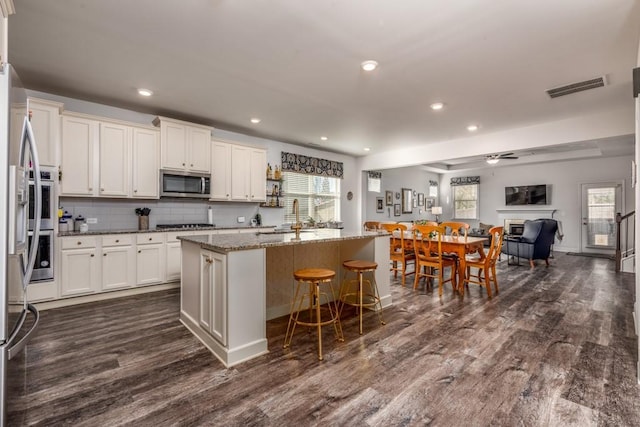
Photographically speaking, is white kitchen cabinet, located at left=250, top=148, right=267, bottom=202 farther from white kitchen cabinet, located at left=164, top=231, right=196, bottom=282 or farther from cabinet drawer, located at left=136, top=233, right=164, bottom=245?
cabinet drawer, located at left=136, top=233, right=164, bottom=245

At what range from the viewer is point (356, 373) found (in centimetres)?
219

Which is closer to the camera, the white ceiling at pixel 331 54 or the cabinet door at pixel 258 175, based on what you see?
the white ceiling at pixel 331 54

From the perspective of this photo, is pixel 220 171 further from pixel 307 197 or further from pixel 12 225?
pixel 12 225

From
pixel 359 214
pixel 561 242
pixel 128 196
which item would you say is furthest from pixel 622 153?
pixel 128 196

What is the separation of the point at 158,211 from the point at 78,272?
54.5 inches

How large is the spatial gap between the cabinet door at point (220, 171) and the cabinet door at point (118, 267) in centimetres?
152

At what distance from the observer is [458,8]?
2.24 meters

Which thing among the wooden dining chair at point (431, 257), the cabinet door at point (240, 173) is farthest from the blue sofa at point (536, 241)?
the cabinet door at point (240, 173)

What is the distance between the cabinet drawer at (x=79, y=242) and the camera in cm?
363

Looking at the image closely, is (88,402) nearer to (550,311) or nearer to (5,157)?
(5,157)

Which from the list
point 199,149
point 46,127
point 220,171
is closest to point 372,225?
point 220,171

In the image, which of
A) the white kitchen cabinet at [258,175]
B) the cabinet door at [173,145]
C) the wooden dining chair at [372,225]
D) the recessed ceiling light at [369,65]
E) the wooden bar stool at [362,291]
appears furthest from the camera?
the wooden dining chair at [372,225]

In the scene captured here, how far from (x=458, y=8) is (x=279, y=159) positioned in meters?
4.54

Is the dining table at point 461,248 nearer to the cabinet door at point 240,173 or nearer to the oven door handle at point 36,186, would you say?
the cabinet door at point 240,173
